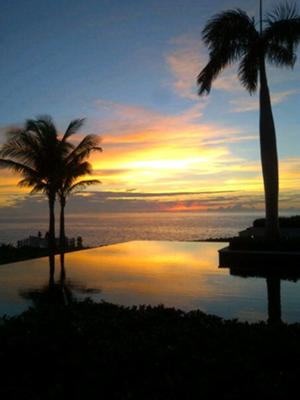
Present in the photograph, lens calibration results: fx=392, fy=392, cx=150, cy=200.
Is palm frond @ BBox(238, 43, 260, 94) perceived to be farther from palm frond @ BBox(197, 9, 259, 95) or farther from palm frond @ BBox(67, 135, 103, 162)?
palm frond @ BBox(67, 135, 103, 162)

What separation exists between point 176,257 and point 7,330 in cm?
1046

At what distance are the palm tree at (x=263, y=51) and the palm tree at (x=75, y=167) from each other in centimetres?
642

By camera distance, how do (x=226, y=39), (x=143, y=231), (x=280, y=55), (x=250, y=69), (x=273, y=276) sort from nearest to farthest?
1. (x=273, y=276)
2. (x=226, y=39)
3. (x=280, y=55)
4. (x=250, y=69)
5. (x=143, y=231)

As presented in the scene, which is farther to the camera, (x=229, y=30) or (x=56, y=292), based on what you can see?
(x=229, y=30)

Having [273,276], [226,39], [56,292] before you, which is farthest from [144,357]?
[226,39]

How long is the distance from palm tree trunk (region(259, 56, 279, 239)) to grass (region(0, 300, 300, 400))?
9.34 meters

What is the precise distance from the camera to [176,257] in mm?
14219

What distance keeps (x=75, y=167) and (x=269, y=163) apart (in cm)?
918

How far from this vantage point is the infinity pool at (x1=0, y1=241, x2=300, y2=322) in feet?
22.4

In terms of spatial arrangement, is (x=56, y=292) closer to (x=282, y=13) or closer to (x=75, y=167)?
(x=75, y=167)

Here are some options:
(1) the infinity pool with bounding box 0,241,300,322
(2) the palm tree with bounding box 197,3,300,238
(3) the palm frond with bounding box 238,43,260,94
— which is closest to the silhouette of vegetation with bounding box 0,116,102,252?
(1) the infinity pool with bounding box 0,241,300,322

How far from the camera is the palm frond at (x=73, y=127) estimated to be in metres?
17.7

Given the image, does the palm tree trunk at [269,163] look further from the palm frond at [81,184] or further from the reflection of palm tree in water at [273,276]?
the palm frond at [81,184]

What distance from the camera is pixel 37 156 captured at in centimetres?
1667
